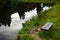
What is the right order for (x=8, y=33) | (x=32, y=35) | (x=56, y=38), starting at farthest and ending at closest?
(x=8, y=33)
(x=32, y=35)
(x=56, y=38)

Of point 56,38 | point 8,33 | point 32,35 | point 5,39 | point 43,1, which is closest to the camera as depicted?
point 56,38

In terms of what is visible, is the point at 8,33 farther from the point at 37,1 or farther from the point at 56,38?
the point at 37,1

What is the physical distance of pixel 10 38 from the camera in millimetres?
28453

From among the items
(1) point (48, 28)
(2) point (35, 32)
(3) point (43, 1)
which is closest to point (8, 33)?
(2) point (35, 32)

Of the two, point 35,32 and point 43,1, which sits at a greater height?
point 43,1

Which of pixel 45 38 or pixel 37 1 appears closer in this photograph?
pixel 45 38

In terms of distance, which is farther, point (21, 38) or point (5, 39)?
point (5, 39)

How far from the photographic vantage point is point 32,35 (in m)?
23.9

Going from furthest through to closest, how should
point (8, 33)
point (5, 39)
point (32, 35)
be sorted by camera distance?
point (8, 33), point (5, 39), point (32, 35)

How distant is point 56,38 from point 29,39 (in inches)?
119

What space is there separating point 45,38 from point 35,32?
328 cm

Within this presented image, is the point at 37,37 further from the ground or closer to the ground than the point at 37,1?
closer to the ground

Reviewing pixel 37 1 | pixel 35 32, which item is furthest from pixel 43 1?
pixel 35 32

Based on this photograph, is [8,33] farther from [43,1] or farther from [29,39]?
[43,1]
